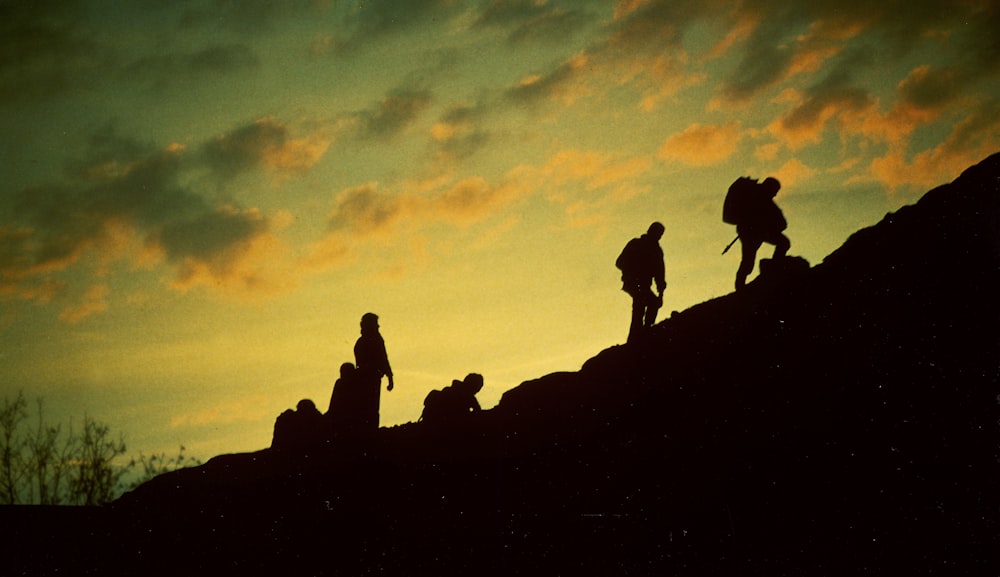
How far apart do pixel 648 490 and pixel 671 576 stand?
1.96 metres

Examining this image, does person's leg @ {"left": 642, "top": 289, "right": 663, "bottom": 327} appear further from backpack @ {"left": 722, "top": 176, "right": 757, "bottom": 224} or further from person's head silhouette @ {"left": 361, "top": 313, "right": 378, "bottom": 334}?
person's head silhouette @ {"left": 361, "top": 313, "right": 378, "bottom": 334}

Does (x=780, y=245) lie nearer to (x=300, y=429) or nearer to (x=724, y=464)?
(x=724, y=464)

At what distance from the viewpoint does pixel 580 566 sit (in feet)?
34.7

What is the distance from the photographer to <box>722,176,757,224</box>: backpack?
1455 cm

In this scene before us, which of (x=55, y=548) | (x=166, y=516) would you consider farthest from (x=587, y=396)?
(x=55, y=548)

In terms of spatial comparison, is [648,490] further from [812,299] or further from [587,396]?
[812,299]

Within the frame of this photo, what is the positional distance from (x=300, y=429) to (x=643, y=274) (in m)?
7.24

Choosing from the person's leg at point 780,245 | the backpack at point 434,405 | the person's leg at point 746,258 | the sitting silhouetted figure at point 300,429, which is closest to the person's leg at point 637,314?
the person's leg at point 746,258

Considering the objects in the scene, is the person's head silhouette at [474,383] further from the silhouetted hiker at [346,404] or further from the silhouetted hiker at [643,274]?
the silhouetted hiker at [643,274]

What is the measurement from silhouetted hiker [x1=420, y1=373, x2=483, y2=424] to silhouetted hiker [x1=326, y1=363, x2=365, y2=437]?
1335 mm

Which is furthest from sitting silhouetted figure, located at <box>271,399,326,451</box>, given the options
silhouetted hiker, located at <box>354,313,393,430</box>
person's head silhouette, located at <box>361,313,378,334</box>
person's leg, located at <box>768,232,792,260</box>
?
person's leg, located at <box>768,232,792,260</box>

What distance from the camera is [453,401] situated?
15469mm

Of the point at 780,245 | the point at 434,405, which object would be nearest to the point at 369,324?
the point at 434,405

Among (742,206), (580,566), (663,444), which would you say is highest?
(742,206)
